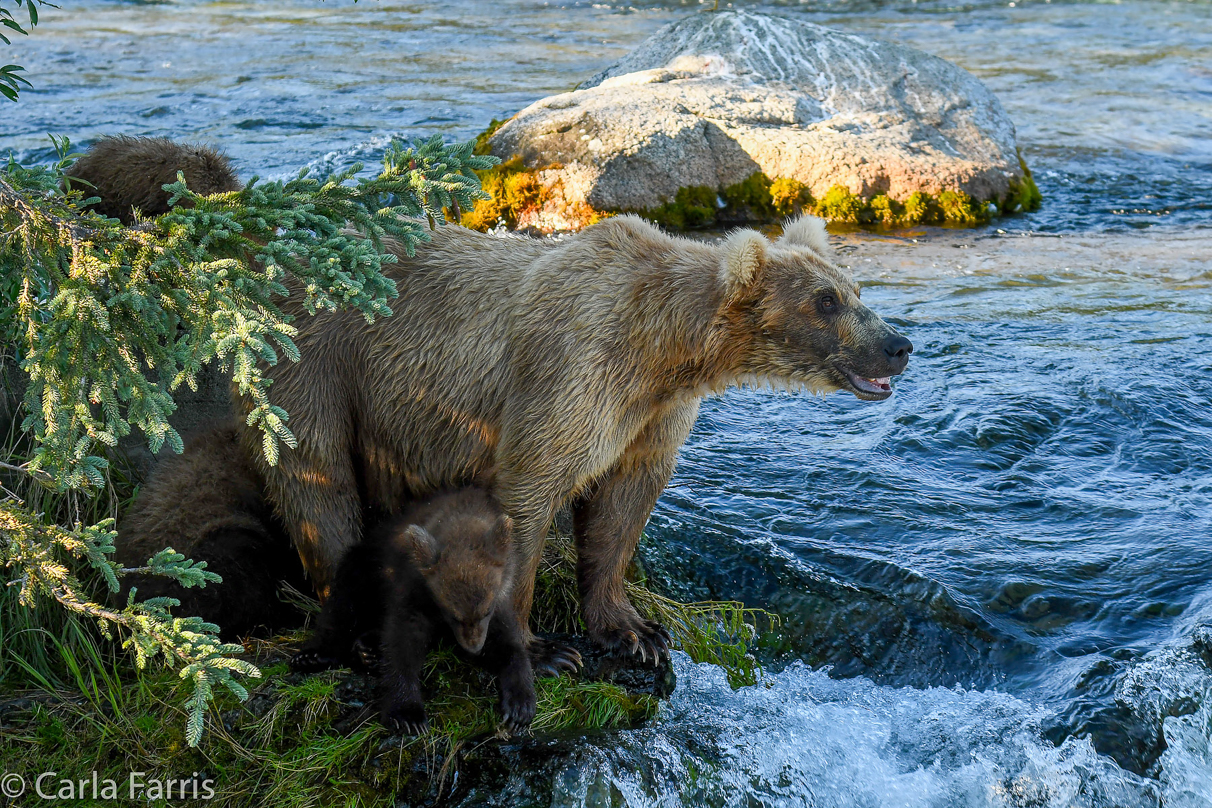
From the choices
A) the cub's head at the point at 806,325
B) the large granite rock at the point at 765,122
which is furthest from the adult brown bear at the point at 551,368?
the large granite rock at the point at 765,122

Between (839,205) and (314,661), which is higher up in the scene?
(839,205)

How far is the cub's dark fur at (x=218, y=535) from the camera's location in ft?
16.2

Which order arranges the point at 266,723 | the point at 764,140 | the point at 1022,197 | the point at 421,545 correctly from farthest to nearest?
the point at 1022,197 → the point at 764,140 → the point at 266,723 → the point at 421,545

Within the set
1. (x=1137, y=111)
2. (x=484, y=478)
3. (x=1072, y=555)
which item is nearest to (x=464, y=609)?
(x=484, y=478)

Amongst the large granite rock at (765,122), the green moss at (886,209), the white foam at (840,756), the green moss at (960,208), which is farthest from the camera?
the green moss at (960,208)

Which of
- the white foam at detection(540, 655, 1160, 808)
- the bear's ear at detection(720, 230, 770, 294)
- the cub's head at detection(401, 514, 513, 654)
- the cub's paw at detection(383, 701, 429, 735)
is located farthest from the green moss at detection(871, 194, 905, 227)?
the cub's paw at detection(383, 701, 429, 735)

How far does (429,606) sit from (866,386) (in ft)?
6.87

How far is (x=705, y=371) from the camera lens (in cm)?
485

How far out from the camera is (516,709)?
14.9ft

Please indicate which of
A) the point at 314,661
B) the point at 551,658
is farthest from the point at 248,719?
the point at 551,658

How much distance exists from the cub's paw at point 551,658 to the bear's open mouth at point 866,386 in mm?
1747

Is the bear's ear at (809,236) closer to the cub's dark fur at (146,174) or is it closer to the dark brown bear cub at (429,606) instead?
the dark brown bear cub at (429,606)

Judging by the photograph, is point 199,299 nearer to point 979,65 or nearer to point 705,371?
point 705,371

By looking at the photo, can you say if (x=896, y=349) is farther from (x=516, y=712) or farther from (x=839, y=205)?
(x=839, y=205)
